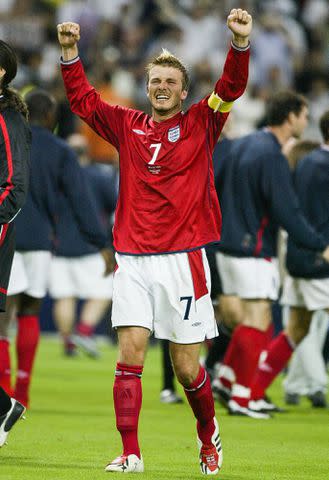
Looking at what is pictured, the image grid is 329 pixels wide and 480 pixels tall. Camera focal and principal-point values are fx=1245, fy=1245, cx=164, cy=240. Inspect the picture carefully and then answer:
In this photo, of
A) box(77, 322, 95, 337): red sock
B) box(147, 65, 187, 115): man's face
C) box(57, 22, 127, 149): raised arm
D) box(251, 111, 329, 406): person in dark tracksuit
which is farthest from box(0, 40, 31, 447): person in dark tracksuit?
box(77, 322, 95, 337): red sock

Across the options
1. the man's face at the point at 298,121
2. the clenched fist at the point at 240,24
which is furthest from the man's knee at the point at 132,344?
the man's face at the point at 298,121

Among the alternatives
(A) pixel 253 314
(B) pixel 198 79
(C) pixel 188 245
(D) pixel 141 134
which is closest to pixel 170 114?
(D) pixel 141 134

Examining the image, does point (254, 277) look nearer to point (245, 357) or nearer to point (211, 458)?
point (245, 357)

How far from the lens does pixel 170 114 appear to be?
6832 millimetres

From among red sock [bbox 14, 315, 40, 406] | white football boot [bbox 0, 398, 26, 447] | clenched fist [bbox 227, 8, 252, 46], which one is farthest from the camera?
red sock [bbox 14, 315, 40, 406]

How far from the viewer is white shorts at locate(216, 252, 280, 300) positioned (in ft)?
31.4

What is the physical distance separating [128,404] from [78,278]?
9.47 meters

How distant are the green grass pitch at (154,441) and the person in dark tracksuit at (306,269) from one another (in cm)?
49

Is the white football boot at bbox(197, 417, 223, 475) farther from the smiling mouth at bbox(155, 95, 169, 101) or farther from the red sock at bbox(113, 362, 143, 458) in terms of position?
the smiling mouth at bbox(155, 95, 169, 101)

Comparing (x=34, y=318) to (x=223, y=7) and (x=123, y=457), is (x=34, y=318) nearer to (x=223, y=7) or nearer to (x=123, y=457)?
(x=123, y=457)

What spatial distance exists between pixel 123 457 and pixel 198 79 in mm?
14169

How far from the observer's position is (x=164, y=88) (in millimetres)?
6754

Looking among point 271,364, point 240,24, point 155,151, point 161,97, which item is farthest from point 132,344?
point 271,364

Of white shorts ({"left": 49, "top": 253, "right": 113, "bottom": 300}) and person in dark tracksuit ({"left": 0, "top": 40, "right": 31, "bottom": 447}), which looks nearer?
person in dark tracksuit ({"left": 0, "top": 40, "right": 31, "bottom": 447})
